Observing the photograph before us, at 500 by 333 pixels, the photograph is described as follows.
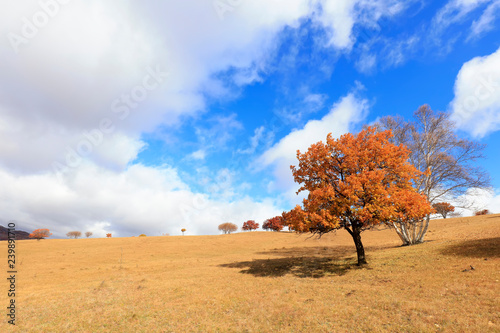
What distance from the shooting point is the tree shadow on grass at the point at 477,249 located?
15.7 m

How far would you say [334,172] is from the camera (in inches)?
770

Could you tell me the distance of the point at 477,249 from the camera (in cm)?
1736

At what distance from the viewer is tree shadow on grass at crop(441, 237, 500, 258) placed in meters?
15.7

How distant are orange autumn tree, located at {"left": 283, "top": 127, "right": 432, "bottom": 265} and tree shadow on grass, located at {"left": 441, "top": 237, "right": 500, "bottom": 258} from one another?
3911 millimetres

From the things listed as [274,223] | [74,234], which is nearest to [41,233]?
[74,234]

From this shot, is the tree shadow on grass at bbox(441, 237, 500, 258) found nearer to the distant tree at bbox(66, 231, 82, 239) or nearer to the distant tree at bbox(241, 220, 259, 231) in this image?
the distant tree at bbox(241, 220, 259, 231)

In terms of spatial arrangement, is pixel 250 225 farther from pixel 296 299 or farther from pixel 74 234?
pixel 296 299

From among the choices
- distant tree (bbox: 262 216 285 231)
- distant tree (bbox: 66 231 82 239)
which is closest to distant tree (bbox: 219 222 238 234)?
distant tree (bbox: 262 216 285 231)

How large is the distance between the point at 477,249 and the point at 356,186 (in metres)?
11.0

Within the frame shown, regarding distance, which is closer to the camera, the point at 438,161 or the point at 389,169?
the point at 389,169

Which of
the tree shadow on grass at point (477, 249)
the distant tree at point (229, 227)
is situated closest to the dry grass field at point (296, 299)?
the tree shadow on grass at point (477, 249)

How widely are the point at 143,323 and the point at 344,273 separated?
47.4 feet

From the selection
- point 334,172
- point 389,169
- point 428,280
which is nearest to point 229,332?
point 428,280

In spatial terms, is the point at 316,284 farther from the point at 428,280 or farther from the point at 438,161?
the point at 438,161
